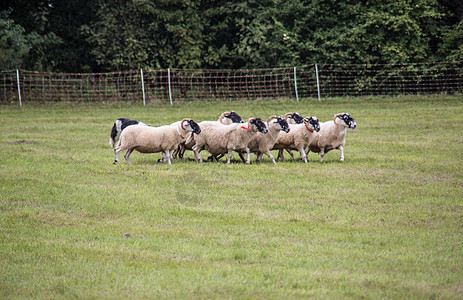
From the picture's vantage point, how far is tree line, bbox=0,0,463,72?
29.5 metres

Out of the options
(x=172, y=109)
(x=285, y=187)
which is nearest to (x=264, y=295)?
(x=285, y=187)

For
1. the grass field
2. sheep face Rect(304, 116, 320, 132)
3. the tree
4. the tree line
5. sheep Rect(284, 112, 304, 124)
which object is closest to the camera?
the grass field

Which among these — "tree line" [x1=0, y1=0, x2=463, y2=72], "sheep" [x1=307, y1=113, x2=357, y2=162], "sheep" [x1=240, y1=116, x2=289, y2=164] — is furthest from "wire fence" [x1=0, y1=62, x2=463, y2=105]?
"sheep" [x1=240, y1=116, x2=289, y2=164]

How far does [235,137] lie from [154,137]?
1.89 m

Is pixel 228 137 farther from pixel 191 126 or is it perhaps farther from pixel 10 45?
pixel 10 45

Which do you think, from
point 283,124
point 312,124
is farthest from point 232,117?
point 312,124

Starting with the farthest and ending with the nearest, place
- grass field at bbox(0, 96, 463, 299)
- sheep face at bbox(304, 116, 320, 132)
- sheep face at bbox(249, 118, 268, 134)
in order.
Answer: sheep face at bbox(304, 116, 320, 132) → sheep face at bbox(249, 118, 268, 134) → grass field at bbox(0, 96, 463, 299)

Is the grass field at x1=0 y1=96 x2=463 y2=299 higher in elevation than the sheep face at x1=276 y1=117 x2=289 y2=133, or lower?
lower

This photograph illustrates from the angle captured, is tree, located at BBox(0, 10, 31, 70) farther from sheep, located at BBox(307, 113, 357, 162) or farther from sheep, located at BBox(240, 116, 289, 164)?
sheep, located at BBox(307, 113, 357, 162)

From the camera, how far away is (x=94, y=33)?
33.2 meters

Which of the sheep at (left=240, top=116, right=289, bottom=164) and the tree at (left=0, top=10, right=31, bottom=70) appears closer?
the sheep at (left=240, top=116, right=289, bottom=164)

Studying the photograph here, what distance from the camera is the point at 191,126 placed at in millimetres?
12984

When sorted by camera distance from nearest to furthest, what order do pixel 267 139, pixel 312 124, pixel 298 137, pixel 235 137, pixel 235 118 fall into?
pixel 235 137, pixel 312 124, pixel 267 139, pixel 298 137, pixel 235 118

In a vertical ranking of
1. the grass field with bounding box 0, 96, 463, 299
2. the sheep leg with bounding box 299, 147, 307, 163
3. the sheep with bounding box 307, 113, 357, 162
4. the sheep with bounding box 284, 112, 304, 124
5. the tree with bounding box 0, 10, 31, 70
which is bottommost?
the grass field with bounding box 0, 96, 463, 299
